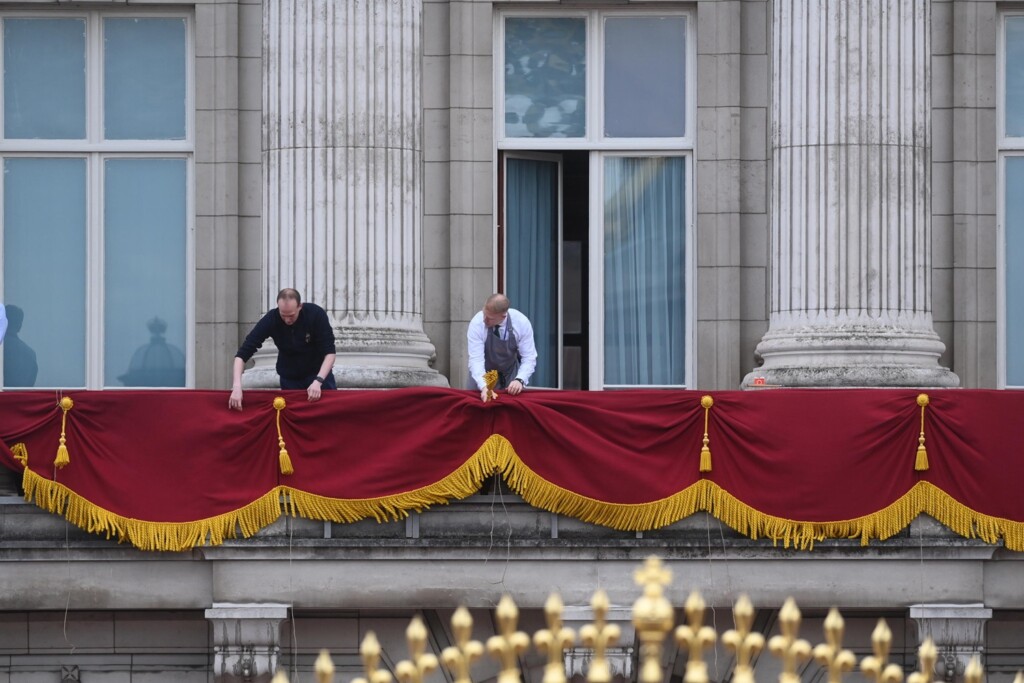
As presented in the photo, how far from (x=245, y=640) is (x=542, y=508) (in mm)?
2882

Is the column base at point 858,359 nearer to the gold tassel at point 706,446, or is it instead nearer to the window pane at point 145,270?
the gold tassel at point 706,446

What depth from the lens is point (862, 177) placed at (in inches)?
723

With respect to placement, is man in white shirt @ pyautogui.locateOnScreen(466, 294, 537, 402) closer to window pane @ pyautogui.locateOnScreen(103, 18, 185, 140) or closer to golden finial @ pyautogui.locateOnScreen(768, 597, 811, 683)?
window pane @ pyautogui.locateOnScreen(103, 18, 185, 140)

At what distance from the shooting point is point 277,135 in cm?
1847

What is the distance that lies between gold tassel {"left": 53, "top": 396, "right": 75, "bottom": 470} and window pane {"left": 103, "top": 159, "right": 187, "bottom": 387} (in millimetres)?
4562

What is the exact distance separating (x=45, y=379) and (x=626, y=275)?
6.78 meters

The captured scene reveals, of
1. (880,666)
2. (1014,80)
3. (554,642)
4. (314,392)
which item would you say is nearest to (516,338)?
(314,392)

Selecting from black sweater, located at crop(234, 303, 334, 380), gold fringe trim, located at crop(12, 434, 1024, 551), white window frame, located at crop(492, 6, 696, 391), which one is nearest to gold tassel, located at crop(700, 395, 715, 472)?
gold fringe trim, located at crop(12, 434, 1024, 551)

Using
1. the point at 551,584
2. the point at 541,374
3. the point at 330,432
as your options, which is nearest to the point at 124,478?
the point at 330,432

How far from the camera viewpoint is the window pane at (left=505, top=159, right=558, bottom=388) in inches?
824

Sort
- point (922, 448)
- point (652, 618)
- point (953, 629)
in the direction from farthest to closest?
1. point (922, 448)
2. point (953, 629)
3. point (652, 618)

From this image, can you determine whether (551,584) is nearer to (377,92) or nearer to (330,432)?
(330,432)

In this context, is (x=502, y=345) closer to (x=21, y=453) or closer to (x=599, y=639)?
(x=21, y=453)

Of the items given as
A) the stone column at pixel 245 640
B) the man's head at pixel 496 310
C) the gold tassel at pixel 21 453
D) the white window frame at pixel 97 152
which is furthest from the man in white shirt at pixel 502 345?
the white window frame at pixel 97 152
